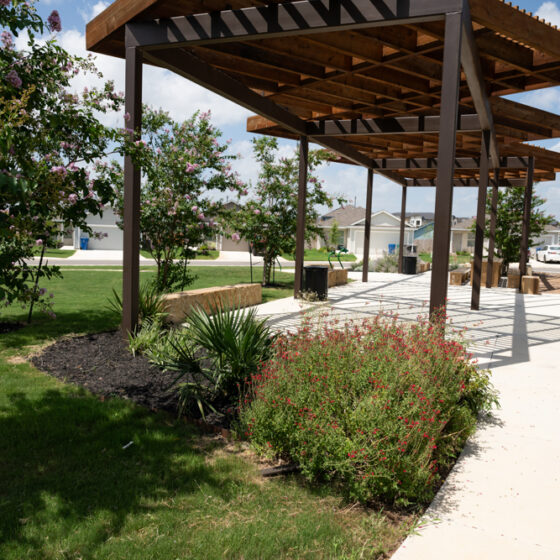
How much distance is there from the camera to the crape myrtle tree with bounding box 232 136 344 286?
13039 mm

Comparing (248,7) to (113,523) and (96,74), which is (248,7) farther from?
(113,523)

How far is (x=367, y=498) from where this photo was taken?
9.43 feet

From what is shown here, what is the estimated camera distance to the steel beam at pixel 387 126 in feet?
31.2

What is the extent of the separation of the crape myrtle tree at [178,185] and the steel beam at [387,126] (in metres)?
2.91

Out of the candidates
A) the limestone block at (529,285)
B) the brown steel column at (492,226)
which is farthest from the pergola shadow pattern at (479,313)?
the brown steel column at (492,226)

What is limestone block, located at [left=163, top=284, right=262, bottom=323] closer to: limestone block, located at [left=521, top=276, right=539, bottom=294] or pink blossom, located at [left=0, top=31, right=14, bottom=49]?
pink blossom, located at [left=0, top=31, right=14, bottom=49]

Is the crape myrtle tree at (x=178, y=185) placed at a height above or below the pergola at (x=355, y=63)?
below

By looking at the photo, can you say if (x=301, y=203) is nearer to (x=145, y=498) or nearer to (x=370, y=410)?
(x=370, y=410)

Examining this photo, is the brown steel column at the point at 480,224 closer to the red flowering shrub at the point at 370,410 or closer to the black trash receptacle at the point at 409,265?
the red flowering shrub at the point at 370,410

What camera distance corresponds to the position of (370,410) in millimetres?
3078

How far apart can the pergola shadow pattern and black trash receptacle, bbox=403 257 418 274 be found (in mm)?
4958

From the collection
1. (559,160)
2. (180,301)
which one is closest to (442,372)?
(180,301)

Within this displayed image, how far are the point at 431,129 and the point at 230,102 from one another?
415cm

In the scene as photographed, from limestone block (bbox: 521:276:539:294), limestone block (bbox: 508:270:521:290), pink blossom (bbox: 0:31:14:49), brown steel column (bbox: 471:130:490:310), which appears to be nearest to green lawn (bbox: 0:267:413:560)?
pink blossom (bbox: 0:31:14:49)
